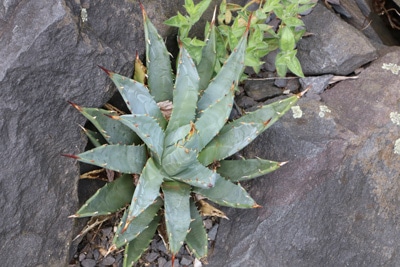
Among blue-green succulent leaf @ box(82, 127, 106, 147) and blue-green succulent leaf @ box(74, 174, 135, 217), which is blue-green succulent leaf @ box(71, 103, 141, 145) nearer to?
A: blue-green succulent leaf @ box(82, 127, 106, 147)

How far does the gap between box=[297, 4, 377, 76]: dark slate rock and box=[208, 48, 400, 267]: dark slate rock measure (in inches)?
15.9

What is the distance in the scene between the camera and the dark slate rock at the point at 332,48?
350 centimetres

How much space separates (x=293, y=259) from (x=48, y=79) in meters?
1.65

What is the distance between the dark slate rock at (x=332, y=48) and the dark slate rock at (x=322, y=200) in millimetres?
403

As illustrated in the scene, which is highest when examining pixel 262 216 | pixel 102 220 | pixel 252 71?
pixel 252 71

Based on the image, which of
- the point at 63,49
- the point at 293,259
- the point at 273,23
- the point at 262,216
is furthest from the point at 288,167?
the point at 63,49

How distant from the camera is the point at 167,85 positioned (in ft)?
9.91

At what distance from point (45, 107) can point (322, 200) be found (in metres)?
1.60

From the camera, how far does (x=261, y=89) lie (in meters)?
3.53

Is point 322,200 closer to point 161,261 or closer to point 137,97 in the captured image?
point 161,261

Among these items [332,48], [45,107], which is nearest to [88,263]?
[45,107]

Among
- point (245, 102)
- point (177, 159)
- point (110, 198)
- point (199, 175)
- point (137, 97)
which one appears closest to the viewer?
point (177, 159)

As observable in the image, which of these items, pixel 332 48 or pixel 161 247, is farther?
pixel 332 48

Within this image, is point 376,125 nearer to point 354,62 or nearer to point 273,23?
point 354,62
